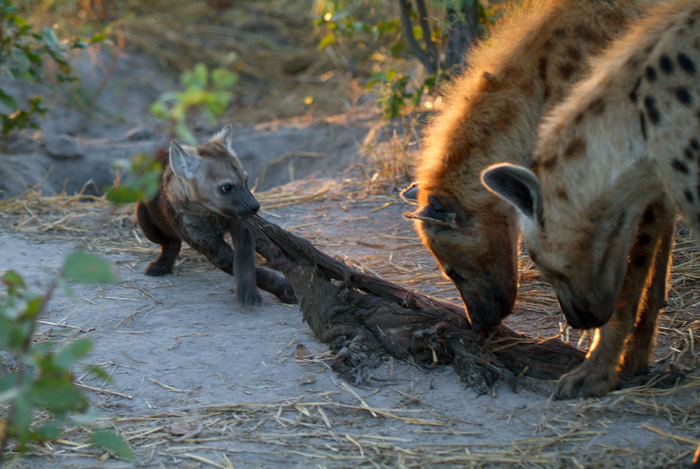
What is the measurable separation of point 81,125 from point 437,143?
5.69 m

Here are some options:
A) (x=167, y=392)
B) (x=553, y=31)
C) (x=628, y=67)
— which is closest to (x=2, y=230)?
(x=167, y=392)

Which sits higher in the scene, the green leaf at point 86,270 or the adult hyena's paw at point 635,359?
the green leaf at point 86,270

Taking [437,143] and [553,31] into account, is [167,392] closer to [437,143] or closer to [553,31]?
[437,143]

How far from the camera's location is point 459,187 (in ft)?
9.68

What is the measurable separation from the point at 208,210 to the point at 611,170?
8.07 ft

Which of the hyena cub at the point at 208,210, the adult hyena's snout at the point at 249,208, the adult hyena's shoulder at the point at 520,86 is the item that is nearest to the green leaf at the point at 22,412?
the adult hyena's shoulder at the point at 520,86

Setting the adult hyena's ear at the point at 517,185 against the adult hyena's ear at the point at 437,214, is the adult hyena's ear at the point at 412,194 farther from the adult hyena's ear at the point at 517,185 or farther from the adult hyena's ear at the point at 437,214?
the adult hyena's ear at the point at 517,185

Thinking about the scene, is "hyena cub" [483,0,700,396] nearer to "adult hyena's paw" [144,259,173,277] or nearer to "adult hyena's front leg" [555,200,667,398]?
"adult hyena's front leg" [555,200,667,398]

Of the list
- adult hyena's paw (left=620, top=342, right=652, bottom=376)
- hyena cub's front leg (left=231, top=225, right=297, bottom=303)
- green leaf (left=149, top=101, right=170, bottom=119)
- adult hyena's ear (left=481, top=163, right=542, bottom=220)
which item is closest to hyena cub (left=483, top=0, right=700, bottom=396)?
adult hyena's ear (left=481, top=163, right=542, bottom=220)

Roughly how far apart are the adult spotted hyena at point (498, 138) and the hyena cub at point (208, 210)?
1136mm

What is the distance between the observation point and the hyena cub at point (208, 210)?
150 inches

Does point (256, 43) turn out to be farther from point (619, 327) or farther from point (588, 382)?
A: point (588, 382)

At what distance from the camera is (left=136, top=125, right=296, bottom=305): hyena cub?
3.81 metres

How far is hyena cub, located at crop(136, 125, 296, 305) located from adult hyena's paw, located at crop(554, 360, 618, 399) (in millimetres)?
1596
